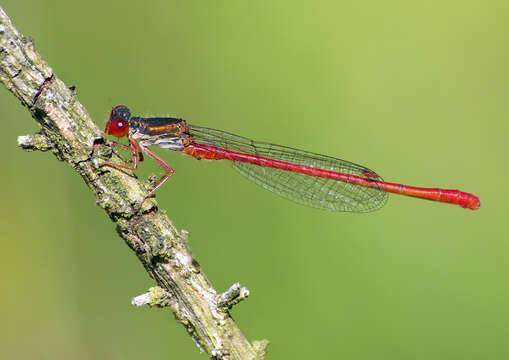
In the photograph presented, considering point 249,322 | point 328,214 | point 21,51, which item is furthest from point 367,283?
point 21,51

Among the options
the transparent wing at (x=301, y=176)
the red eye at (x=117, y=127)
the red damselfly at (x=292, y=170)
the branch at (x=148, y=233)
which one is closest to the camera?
the branch at (x=148, y=233)

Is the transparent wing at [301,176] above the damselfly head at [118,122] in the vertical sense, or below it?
below

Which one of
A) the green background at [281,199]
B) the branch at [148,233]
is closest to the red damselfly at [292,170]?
the green background at [281,199]

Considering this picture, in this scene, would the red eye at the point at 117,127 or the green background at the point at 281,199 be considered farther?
the green background at the point at 281,199

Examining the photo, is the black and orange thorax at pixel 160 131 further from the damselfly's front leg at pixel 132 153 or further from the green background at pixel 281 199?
the green background at pixel 281 199

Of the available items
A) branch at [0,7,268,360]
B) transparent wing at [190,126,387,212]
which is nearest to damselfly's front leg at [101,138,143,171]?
branch at [0,7,268,360]

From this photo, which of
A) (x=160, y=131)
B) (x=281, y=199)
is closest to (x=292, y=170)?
(x=281, y=199)

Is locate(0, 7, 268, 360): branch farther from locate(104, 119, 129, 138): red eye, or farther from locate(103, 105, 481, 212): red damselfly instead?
locate(103, 105, 481, 212): red damselfly
